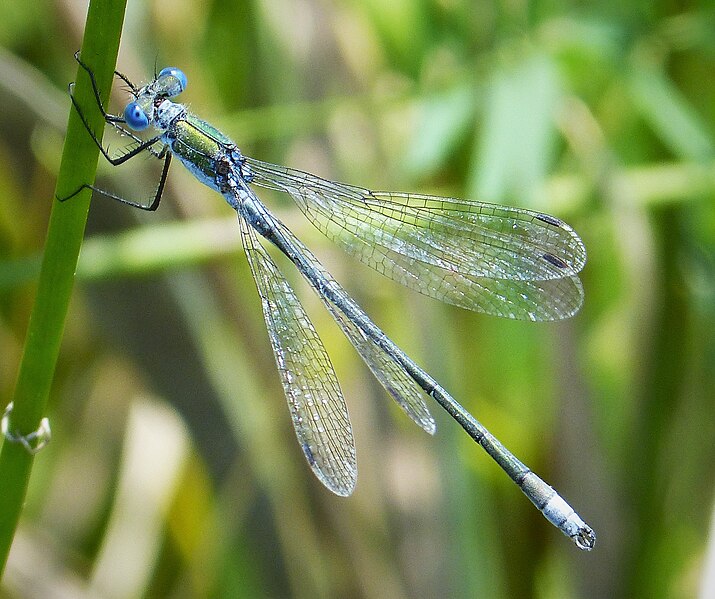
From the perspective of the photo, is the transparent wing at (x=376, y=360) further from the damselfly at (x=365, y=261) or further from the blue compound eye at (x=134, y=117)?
the blue compound eye at (x=134, y=117)

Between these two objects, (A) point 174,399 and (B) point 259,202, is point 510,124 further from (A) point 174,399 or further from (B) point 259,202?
(A) point 174,399

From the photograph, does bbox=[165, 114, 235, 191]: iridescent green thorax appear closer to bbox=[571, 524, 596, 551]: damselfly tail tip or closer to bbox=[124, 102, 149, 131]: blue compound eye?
bbox=[124, 102, 149, 131]: blue compound eye

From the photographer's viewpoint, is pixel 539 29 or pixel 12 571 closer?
pixel 539 29

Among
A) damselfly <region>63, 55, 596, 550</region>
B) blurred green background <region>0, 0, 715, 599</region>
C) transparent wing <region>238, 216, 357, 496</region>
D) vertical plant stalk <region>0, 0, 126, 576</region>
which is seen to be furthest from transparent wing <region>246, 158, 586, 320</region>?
vertical plant stalk <region>0, 0, 126, 576</region>

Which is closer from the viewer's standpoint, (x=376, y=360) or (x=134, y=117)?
(x=134, y=117)

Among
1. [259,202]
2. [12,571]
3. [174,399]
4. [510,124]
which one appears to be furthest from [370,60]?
[12,571]

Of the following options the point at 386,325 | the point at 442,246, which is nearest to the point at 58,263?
the point at 442,246

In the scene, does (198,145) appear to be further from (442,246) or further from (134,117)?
(442,246)
